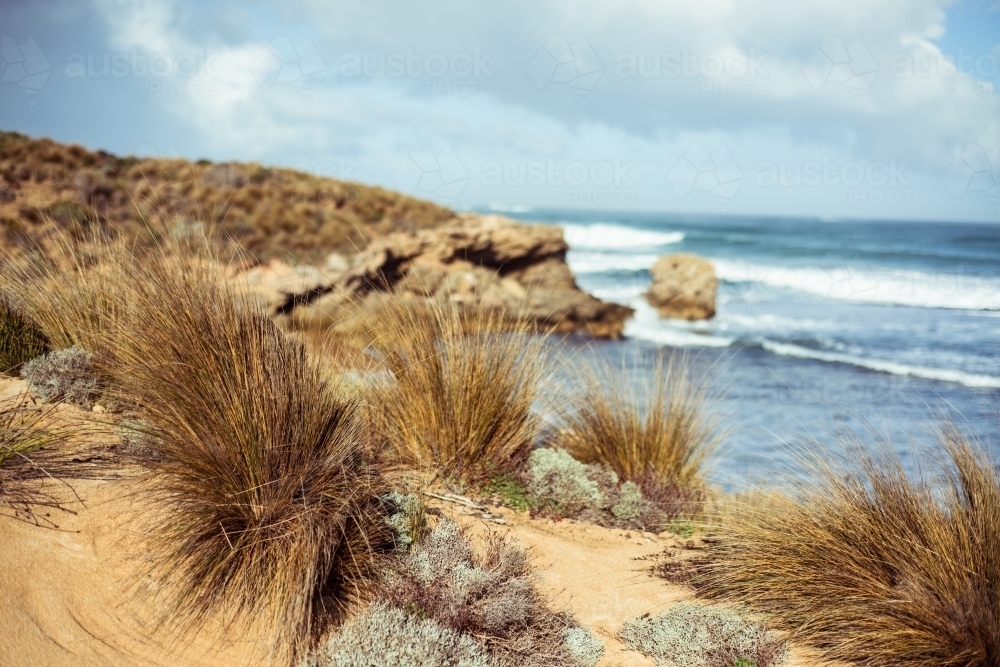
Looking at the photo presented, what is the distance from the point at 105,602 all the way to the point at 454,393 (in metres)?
2.22

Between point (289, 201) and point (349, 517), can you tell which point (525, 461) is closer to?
point (349, 517)

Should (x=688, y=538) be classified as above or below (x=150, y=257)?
below

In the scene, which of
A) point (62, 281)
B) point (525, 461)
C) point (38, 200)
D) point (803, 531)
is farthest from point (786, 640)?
point (38, 200)

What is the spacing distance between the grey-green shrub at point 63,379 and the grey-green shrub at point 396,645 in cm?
222

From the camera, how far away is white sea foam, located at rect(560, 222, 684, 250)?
4228 cm

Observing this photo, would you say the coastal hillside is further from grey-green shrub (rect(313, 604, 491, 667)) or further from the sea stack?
grey-green shrub (rect(313, 604, 491, 667))

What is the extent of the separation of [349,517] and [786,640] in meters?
2.06

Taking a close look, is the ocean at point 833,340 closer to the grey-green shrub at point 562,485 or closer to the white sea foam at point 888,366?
the white sea foam at point 888,366

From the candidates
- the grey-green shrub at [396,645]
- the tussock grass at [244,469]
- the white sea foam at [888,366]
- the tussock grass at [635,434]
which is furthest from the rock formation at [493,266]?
the grey-green shrub at [396,645]

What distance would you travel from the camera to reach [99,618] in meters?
2.82

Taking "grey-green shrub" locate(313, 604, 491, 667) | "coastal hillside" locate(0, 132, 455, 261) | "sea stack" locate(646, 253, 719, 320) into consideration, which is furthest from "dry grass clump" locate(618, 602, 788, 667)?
"coastal hillside" locate(0, 132, 455, 261)

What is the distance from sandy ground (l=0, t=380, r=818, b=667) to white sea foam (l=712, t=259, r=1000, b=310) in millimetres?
14040

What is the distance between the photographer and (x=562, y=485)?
4.64 metres

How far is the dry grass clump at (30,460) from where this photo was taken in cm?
313
